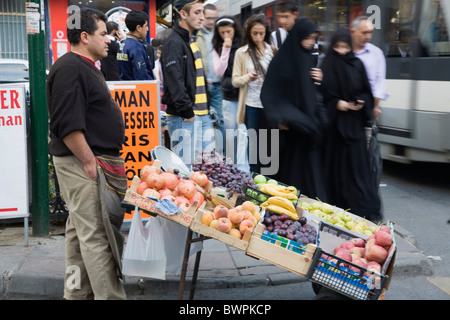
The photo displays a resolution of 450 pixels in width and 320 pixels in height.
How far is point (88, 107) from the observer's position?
4.02 metres

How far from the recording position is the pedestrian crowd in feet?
13.3

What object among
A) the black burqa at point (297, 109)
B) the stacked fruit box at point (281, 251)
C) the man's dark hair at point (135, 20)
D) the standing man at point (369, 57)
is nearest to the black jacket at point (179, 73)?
the man's dark hair at point (135, 20)

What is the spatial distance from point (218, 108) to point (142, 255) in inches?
159

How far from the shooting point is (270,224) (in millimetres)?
4070

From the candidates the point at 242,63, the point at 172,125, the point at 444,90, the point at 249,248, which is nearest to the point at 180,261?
the point at 249,248

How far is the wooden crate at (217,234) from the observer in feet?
12.3

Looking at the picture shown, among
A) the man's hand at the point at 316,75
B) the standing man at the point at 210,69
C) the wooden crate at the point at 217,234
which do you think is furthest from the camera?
the standing man at the point at 210,69

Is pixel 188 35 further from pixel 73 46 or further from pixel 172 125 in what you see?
pixel 73 46

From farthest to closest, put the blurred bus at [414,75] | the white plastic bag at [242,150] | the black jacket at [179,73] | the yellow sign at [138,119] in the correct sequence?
the blurred bus at [414,75]
the white plastic bag at [242,150]
the black jacket at [179,73]
the yellow sign at [138,119]

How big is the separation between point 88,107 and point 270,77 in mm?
1908

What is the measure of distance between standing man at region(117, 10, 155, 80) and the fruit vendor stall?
7.23 ft

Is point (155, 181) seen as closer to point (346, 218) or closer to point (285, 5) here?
point (346, 218)

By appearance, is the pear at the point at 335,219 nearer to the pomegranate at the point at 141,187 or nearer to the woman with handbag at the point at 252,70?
the pomegranate at the point at 141,187

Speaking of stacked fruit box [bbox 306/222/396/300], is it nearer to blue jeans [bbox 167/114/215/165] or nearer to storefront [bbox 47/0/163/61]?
blue jeans [bbox 167/114/215/165]
